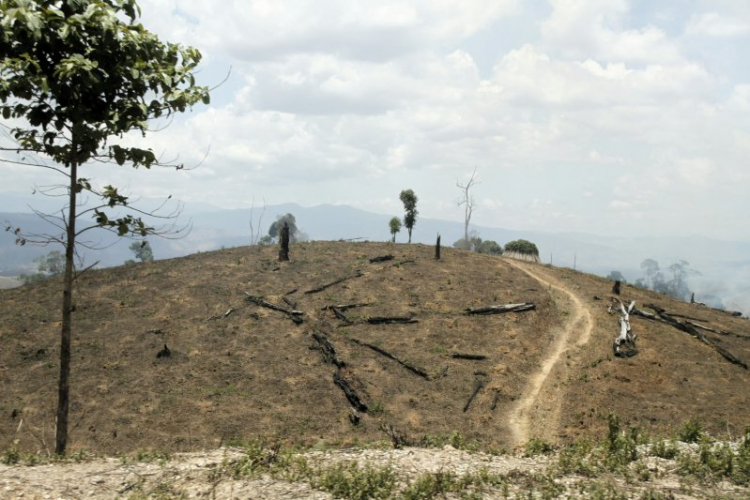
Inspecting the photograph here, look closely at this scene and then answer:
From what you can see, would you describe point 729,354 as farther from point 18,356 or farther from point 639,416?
point 18,356

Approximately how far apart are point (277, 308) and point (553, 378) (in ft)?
60.3

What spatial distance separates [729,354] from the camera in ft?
96.5

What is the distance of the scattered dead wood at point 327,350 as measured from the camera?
2761cm

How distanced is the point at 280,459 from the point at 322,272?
2866cm

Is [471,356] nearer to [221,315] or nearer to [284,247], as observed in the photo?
[221,315]

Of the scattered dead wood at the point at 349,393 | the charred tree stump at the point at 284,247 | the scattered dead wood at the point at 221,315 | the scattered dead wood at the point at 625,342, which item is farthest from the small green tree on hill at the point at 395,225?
the scattered dead wood at the point at 349,393

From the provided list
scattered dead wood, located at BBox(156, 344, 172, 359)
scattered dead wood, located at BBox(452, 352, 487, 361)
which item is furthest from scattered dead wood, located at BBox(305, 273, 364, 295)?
scattered dead wood, located at BBox(452, 352, 487, 361)

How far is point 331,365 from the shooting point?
2755 cm

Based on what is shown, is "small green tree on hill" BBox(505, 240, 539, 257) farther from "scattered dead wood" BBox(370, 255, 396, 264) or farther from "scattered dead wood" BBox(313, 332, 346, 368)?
"scattered dead wood" BBox(313, 332, 346, 368)

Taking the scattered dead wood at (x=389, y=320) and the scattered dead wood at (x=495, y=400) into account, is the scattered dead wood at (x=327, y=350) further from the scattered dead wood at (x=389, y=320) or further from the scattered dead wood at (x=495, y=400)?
the scattered dead wood at (x=495, y=400)

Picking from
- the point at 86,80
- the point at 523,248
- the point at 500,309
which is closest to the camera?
the point at 86,80

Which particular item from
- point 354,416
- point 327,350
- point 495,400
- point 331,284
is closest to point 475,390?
point 495,400

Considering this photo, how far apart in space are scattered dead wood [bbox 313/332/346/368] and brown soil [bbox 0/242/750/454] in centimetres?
43

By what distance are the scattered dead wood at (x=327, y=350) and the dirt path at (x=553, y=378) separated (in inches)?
388
